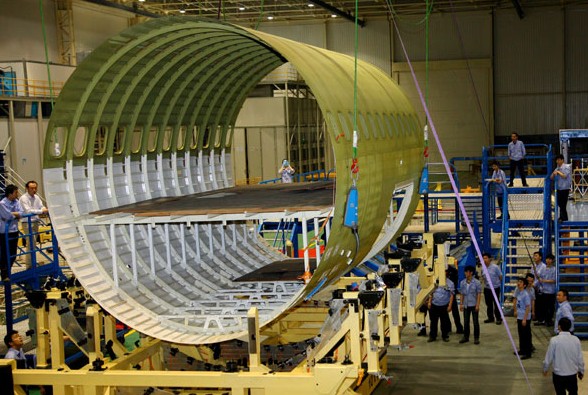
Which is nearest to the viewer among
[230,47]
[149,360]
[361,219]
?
[361,219]

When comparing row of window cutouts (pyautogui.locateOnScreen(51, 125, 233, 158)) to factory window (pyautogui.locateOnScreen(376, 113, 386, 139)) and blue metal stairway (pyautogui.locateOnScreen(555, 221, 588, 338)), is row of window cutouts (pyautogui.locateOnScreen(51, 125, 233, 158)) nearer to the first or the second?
factory window (pyautogui.locateOnScreen(376, 113, 386, 139))

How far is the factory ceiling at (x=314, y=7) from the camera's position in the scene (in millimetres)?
39781

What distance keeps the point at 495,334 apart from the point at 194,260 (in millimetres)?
7344

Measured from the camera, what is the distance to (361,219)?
10383mm

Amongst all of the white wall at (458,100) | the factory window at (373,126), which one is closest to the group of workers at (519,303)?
the factory window at (373,126)

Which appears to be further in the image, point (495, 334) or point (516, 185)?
point (516, 185)

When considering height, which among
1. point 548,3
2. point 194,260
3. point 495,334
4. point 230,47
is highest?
point 548,3

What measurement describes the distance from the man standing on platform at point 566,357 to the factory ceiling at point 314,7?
28.4 metres

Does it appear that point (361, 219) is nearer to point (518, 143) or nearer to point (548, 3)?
point (518, 143)

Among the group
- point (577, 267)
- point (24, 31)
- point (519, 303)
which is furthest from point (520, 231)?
point (24, 31)

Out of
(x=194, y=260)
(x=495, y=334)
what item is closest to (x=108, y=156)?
(x=194, y=260)

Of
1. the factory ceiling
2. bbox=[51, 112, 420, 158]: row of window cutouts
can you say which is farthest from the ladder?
the factory ceiling

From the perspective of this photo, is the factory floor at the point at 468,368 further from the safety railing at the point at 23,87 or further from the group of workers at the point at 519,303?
the safety railing at the point at 23,87

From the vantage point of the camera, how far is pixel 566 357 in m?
11.8
